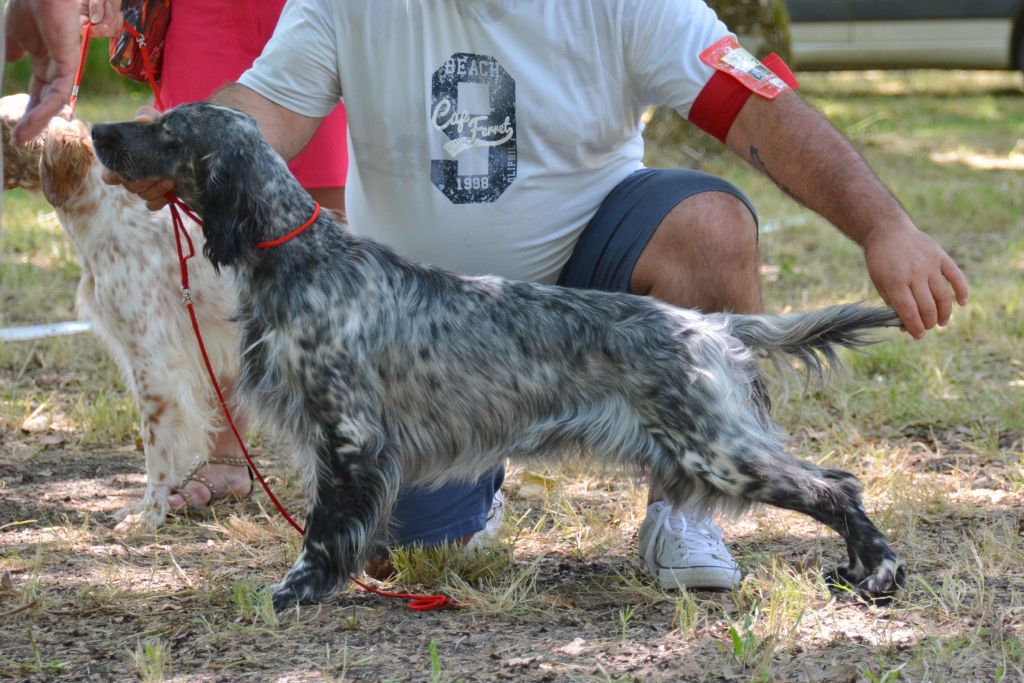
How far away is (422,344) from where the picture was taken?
2.91 meters

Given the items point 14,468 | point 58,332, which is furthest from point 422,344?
point 58,332

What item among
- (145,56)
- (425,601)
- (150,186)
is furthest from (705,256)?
(145,56)

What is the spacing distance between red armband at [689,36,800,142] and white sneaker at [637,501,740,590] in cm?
102

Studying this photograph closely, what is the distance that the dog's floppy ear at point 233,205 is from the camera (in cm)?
279

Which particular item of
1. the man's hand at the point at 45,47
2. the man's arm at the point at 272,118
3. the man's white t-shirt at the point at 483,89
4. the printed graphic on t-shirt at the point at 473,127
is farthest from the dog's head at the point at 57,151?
the printed graphic on t-shirt at the point at 473,127

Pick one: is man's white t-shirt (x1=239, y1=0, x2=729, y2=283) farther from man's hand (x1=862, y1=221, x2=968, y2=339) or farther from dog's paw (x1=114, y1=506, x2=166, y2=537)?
dog's paw (x1=114, y1=506, x2=166, y2=537)

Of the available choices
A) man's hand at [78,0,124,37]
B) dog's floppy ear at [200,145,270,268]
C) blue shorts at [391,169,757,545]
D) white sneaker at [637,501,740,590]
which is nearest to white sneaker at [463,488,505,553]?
blue shorts at [391,169,757,545]

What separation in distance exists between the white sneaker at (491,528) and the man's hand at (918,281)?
1.28 m

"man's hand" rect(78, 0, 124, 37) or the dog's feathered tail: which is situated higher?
"man's hand" rect(78, 0, 124, 37)

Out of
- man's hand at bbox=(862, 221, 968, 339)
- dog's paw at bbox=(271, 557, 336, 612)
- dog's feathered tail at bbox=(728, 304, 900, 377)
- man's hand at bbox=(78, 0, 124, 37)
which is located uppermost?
man's hand at bbox=(78, 0, 124, 37)

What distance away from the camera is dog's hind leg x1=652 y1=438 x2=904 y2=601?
2.83 m

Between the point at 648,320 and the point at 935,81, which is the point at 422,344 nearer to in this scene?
the point at 648,320

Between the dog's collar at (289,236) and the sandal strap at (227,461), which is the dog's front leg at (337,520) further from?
the sandal strap at (227,461)

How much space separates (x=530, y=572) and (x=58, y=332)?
3.13 metres
